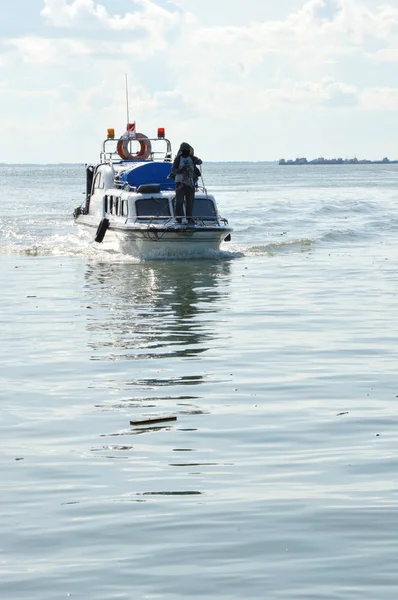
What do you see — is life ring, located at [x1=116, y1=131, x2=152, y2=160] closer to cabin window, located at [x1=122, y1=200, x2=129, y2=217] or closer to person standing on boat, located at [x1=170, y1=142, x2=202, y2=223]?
cabin window, located at [x1=122, y1=200, x2=129, y2=217]

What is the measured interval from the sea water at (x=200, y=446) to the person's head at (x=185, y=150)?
7207 mm

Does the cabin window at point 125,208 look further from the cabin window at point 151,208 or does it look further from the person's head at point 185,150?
the person's head at point 185,150

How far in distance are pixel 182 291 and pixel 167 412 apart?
11.3m

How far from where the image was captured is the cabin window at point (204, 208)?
28.1 meters

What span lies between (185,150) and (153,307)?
900cm

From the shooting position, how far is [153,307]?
19031mm

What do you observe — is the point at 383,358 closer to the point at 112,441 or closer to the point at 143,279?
the point at 112,441

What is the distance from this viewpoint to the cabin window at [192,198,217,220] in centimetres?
2811

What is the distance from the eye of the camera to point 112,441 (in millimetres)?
9250

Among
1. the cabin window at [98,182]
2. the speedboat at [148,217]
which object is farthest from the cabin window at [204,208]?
the cabin window at [98,182]

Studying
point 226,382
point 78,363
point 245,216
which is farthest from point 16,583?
point 245,216

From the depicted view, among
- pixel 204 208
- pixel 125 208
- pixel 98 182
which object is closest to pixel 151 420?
pixel 204 208

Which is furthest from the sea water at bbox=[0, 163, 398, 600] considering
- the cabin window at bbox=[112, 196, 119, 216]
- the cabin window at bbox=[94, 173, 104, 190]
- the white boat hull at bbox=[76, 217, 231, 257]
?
the cabin window at bbox=[94, 173, 104, 190]

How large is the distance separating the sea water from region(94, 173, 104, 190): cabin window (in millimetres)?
11936
